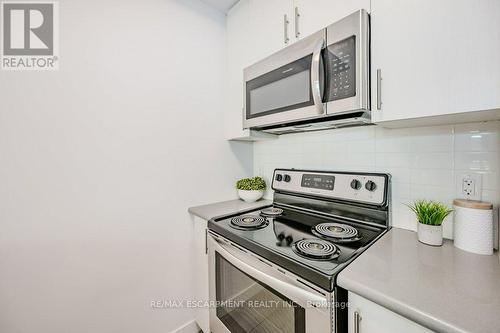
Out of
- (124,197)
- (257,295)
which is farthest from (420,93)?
(124,197)

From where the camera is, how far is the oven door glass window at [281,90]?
1.06 m

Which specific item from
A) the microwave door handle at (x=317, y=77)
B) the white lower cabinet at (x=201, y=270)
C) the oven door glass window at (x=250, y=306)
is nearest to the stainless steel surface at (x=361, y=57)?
the microwave door handle at (x=317, y=77)

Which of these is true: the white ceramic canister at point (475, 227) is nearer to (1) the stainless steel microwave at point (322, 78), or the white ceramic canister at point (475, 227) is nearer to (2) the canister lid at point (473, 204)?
(2) the canister lid at point (473, 204)

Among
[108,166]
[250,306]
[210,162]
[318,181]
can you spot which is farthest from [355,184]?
[108,166]

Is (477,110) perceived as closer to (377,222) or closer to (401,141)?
(401,141)

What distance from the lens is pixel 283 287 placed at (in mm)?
787

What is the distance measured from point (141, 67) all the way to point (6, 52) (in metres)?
0.57

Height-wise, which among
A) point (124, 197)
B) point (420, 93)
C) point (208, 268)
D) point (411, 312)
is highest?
point (420, 93)

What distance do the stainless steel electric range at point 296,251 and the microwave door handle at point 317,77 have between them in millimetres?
475

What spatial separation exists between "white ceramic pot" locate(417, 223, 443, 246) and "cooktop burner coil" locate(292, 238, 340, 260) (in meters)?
0.40

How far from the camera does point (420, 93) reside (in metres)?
0.76

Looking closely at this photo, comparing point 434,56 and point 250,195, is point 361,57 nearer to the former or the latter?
point 434,56

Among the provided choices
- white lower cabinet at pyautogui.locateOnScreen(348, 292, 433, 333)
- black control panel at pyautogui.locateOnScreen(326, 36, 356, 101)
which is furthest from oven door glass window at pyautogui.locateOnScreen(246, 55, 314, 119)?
white lower cabinet at pyautogui.locateOnScreen(348, 292, 433, 333)

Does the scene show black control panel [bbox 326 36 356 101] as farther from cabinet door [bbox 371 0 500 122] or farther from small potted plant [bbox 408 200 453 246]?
small potted plant [bbox 408 200 453 246]
